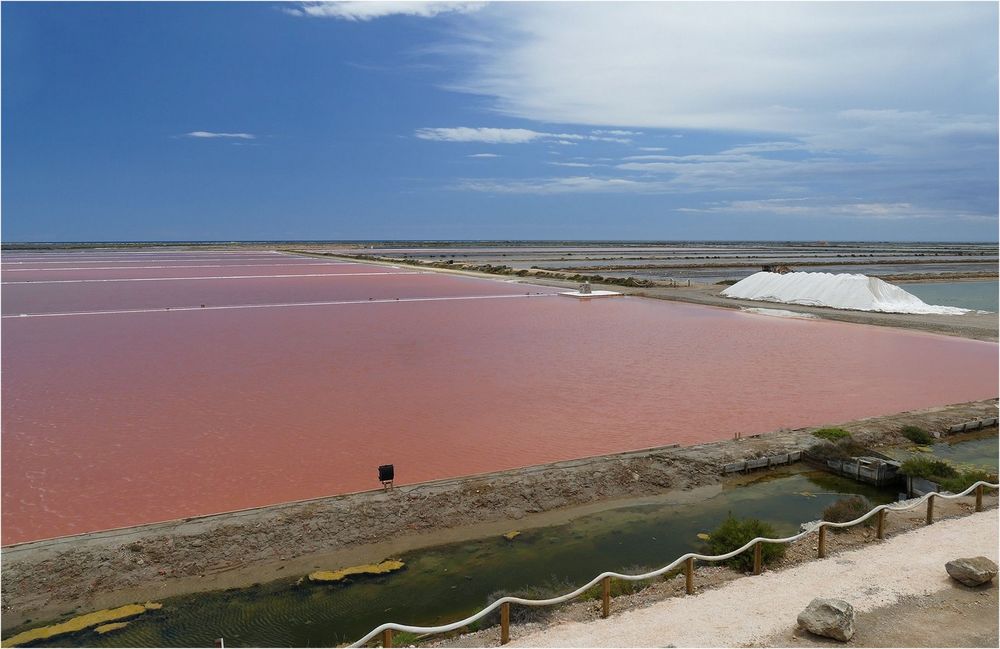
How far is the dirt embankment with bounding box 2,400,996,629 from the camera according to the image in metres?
6.02

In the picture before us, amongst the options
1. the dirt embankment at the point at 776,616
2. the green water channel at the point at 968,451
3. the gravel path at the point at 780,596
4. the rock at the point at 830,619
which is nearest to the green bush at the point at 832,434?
the green water channel at the point at 968,451

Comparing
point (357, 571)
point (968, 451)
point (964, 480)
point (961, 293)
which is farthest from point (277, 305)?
point (961, 293)

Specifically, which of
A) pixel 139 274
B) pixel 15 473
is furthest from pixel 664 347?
pixel 139 274

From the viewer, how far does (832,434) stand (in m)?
9.86

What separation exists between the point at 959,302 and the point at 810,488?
2797cm

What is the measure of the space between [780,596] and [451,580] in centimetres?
283

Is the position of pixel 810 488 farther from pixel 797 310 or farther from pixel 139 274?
pixel 139 274

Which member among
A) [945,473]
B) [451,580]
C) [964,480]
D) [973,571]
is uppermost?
[973,571]

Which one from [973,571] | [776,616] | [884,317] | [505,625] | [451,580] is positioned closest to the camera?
[505,625]

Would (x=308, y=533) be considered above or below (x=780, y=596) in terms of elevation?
below

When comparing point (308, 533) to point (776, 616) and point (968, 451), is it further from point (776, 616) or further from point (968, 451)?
point (968, 451)

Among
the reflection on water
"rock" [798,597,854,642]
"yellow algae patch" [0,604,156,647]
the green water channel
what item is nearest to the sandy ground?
the reflection on water

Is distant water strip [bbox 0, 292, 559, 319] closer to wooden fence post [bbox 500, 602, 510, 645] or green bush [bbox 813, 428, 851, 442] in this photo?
green bush [bbox 813, 428, 851, 442]

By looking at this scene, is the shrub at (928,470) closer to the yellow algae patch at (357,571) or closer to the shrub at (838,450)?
the shrub at (838,450)
